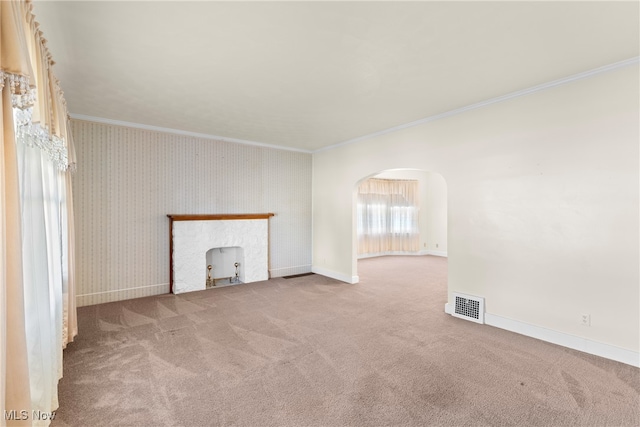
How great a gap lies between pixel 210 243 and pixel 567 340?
5.06 m

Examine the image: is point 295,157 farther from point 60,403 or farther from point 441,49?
point 60,403

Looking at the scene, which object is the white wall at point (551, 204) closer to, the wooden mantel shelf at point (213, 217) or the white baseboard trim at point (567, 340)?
the white baseboard trim at point (567, 340)

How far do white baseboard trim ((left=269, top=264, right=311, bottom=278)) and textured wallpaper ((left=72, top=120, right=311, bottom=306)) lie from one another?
32 mm

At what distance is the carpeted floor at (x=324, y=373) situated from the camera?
2074 millimetres

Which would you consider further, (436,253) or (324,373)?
(436,253)

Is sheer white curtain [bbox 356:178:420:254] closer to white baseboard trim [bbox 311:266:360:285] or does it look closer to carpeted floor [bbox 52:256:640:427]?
white baseboard trim [bbox 311:266:360:285]

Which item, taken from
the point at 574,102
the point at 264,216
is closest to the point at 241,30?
the point at 574,102

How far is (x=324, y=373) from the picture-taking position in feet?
8.51

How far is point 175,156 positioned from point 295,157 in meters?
2.35

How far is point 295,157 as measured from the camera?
646 cm

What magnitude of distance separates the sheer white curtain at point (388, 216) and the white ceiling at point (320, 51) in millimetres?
5382

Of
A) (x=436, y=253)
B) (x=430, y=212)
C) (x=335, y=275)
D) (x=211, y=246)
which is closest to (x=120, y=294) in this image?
(x=211, y=246)

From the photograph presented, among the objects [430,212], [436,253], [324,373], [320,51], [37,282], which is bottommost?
[436,253]

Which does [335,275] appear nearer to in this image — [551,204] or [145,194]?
[145,194]
